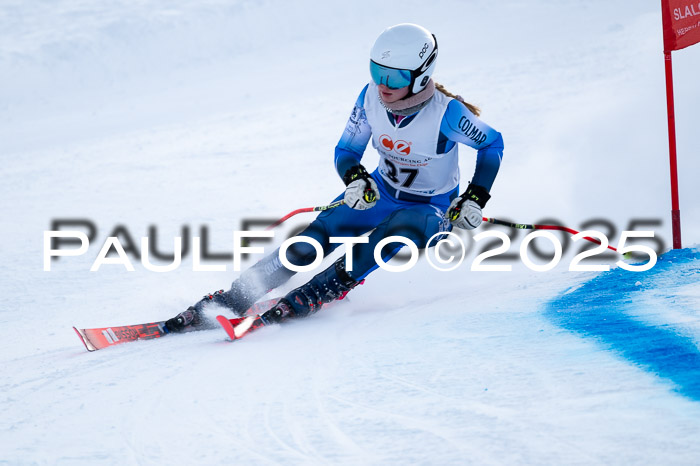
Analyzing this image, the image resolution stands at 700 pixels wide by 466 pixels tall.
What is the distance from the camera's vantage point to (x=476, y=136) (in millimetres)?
3988

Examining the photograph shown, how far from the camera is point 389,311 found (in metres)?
4.16

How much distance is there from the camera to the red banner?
14.3ft

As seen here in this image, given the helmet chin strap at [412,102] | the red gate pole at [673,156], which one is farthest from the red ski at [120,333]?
the red gate pole at [673,156]

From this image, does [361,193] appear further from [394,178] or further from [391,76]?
[391,76]

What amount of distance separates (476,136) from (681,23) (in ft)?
5.00

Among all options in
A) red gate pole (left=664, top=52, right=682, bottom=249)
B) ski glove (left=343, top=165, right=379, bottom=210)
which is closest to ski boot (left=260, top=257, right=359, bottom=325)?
ski glove (left=343, top=165, right=379, bottom=210)

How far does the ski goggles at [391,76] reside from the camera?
375cm

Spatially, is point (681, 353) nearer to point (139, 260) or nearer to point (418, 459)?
point (418, 459)

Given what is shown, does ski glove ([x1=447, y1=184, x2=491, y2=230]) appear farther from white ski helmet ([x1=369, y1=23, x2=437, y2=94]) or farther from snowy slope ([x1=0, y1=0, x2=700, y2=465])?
white ski helmet ([x1=369, y1=23, x2=437, y2=94])

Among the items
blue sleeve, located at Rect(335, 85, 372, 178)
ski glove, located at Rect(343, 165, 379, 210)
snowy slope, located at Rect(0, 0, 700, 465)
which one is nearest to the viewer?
snowy slope, located at Rect(0, 0, 700, 465)

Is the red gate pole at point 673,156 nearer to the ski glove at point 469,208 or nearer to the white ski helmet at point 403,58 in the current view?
the ski glove at point 469,208

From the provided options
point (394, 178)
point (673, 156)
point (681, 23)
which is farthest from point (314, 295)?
point (681, 23)

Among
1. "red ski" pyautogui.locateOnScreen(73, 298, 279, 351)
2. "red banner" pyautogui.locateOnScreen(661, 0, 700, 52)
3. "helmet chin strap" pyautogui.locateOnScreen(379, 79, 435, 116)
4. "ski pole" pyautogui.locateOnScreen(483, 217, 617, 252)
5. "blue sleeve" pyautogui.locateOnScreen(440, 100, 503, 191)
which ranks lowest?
"red ski" pyautogui.locateOnScreen(73, 298, 279, 351)

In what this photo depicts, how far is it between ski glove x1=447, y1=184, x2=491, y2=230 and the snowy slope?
46 cm
